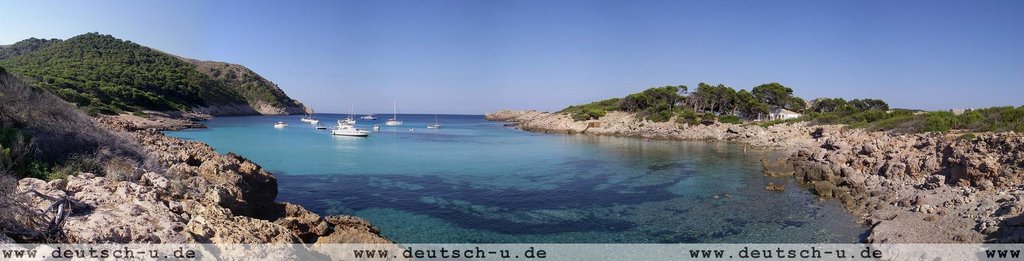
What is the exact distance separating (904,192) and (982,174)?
264 cm

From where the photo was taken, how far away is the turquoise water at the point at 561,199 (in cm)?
1472

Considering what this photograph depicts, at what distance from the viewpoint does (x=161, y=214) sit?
8.25m

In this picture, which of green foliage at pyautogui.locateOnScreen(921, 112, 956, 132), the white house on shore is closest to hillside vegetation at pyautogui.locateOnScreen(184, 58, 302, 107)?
the white house on shore

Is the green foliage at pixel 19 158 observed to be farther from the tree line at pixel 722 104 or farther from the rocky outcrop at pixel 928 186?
the tree line at pixel 722 104

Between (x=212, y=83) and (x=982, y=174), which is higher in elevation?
(x=212, y=83)

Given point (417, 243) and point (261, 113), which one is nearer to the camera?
point (417, 243)

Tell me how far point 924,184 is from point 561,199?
42.4 ft

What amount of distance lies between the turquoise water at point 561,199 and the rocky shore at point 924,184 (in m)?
1.18

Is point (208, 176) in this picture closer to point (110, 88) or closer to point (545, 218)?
point (545, 218)

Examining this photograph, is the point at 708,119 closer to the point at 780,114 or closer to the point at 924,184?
the point at 780,114

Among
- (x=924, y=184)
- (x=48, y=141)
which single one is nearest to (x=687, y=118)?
(x=924, y=184)

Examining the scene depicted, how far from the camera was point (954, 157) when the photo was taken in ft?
63.0

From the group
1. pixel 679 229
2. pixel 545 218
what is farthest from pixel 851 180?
pixel 545 218

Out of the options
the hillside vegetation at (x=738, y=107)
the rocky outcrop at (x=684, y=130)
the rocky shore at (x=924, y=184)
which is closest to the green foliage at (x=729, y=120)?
the hillside vegetation at (x=738, y=107)
